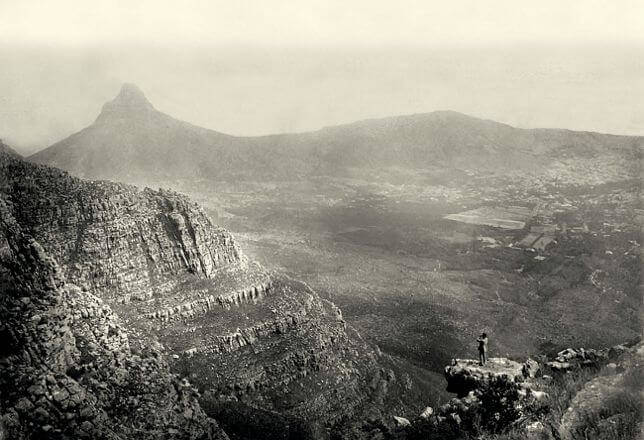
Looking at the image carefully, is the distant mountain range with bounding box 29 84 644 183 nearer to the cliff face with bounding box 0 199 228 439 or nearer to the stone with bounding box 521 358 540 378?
the cliff face with bounding box 0 199 228 439

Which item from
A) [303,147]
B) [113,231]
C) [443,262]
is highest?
[303,147]

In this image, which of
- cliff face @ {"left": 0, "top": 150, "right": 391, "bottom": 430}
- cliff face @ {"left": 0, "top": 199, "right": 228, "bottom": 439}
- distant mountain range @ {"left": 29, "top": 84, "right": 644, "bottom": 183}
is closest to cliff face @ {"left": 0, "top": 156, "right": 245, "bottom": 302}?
cliff face @ {"left": 0, "top": 150, "right": 391, "bottom": 430}

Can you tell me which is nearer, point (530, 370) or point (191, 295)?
point (530, 370)

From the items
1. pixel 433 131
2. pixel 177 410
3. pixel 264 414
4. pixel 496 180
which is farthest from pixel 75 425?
pixel 433 131

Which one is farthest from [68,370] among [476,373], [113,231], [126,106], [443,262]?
[126,106]

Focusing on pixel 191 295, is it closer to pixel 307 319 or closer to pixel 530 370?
pixel 307 319

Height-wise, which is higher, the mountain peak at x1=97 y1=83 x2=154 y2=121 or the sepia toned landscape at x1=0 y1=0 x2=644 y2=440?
the mountain peak at x1=97 y1=83 x2=154 y2=121
